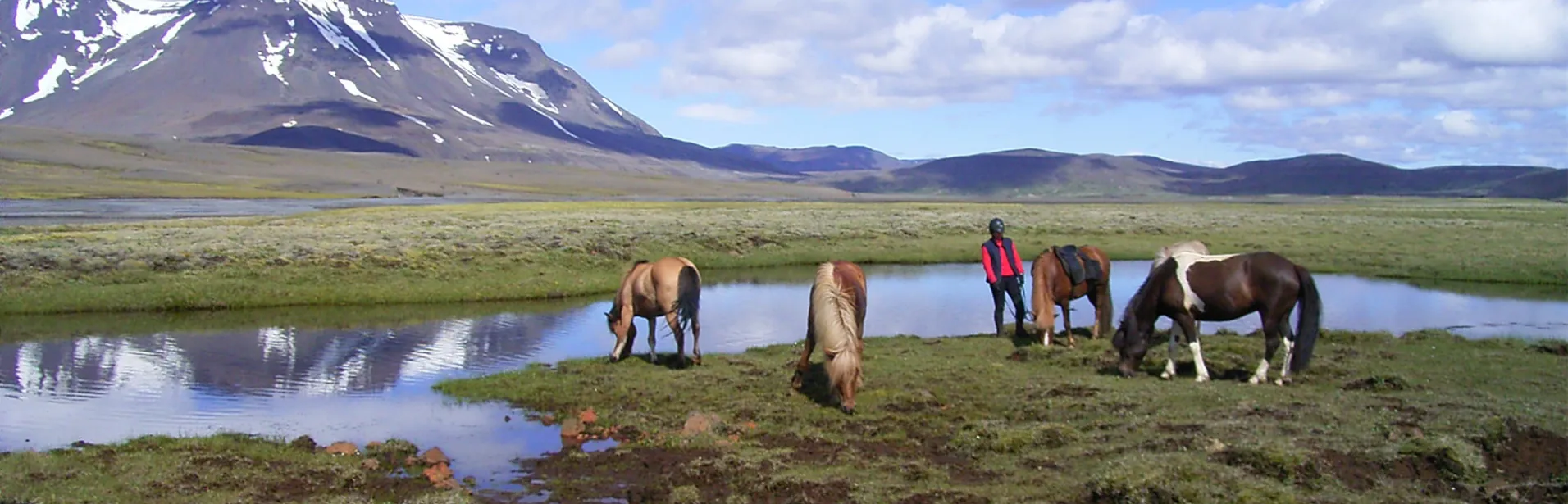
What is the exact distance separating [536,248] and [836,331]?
76.5 feet

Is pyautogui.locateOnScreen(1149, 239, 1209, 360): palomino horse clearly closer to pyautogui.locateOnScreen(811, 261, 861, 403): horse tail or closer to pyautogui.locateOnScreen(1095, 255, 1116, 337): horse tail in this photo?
pyautogui.locateOnScreen(1095, 255, 1116, 337): horse tail

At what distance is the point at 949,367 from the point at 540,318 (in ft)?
35.6

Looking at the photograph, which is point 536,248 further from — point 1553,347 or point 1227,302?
point 1553,347

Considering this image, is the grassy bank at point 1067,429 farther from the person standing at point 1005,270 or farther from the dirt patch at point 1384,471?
the person standing at point 1005,270

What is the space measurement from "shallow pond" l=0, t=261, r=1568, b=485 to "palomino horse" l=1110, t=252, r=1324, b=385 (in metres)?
5.87

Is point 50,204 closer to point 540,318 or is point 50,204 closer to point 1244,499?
point 540,318

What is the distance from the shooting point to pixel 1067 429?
11.0 meters

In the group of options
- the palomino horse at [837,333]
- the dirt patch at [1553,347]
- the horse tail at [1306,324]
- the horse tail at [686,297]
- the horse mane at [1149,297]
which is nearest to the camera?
the palomino horse at [837,333]

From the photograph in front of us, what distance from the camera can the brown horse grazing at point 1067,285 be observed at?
17297 millimetres

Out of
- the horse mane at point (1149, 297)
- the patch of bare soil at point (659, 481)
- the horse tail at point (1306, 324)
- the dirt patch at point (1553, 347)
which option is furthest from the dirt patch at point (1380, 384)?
the patch of bare soil at point (659, 481)

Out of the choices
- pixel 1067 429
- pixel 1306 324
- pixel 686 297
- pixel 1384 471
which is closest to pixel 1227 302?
pixel 1306 324

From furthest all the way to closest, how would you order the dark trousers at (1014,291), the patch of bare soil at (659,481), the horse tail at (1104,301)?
the horse tail at (1104,301)
the dark trousers at (1014,291)
the patch of bare soil at (659,481)

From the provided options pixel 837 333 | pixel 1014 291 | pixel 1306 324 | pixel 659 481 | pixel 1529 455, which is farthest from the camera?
pixel 1014 291

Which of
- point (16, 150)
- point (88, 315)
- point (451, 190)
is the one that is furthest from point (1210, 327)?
point (16, 150)
